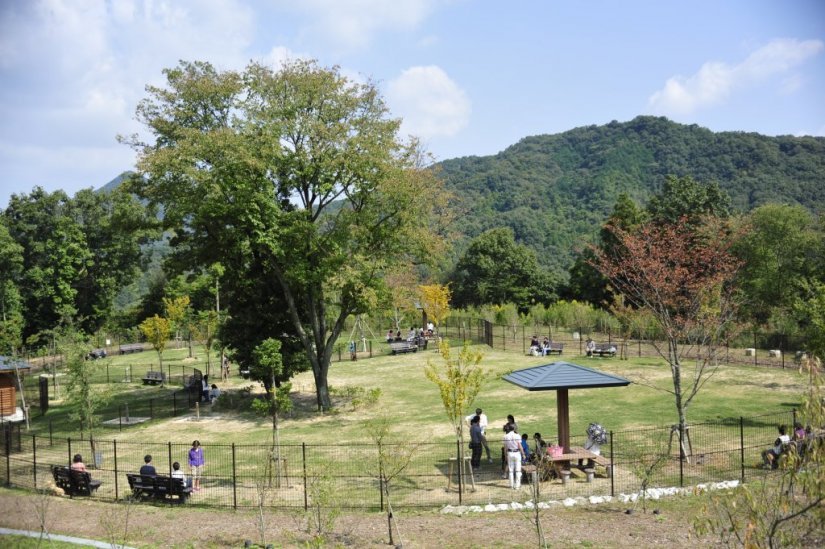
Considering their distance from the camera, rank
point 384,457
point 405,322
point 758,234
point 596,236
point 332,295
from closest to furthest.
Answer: point 384,457 < point 332,295 < point 758,234 < point 405,322 < point 596,236

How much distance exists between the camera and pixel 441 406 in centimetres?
2655

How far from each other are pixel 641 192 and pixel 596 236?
82.9 feet

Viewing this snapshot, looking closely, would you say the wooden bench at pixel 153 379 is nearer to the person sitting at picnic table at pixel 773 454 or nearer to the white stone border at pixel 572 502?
the white stone border at pixel 572 502

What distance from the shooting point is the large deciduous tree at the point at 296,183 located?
26.8 metres

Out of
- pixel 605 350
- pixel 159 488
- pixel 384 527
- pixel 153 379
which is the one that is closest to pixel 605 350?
pixel 605 350

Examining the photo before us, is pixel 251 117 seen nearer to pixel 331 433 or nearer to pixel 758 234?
pixel 331 433

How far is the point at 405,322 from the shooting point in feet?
203

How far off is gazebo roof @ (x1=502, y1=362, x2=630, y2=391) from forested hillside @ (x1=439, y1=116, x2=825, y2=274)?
7230 cm

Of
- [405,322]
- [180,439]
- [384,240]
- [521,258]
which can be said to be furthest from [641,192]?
[180,439]

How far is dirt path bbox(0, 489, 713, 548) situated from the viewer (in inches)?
493

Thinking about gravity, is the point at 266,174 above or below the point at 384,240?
above

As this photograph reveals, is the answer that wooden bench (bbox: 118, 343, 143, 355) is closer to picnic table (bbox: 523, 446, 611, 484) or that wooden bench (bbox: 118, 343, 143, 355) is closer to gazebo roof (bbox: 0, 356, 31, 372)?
gazebo roof (bbox: 0, 356, 31, 372)

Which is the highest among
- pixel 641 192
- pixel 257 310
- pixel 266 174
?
pixel 641 192

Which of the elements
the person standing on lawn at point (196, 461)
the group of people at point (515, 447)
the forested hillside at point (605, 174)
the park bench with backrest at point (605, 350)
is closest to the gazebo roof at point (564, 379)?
the group of people at point (515, 447)
